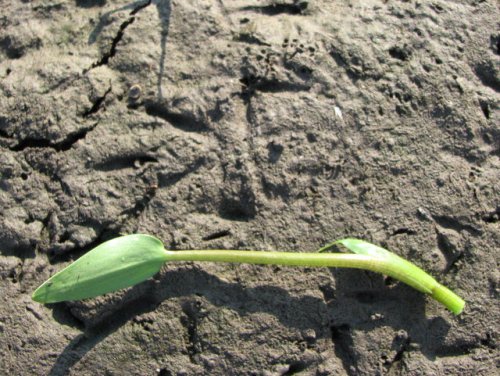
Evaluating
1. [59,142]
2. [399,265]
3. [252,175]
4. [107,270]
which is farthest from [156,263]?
[399,265]

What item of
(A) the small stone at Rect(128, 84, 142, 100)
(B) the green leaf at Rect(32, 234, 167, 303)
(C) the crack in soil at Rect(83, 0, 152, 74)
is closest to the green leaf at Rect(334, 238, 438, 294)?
(B) the green leaf at Rect(32, 234, 167, 303)

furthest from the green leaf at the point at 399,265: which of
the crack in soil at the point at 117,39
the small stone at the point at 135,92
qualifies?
the crack in soil at the point at 117,39

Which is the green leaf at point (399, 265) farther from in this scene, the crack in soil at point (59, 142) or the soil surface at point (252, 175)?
the crack in soil at point (59, 142)

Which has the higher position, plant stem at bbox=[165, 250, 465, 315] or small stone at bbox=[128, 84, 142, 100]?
small stone at bbox=[128, 84, 142, 100]

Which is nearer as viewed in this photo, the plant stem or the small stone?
the plant stem

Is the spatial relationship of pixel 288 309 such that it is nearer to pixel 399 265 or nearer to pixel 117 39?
pixel 399 265

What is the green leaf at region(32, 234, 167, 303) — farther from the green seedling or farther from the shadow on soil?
the shadow on soil

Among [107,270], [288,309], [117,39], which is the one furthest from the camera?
[117,39]
